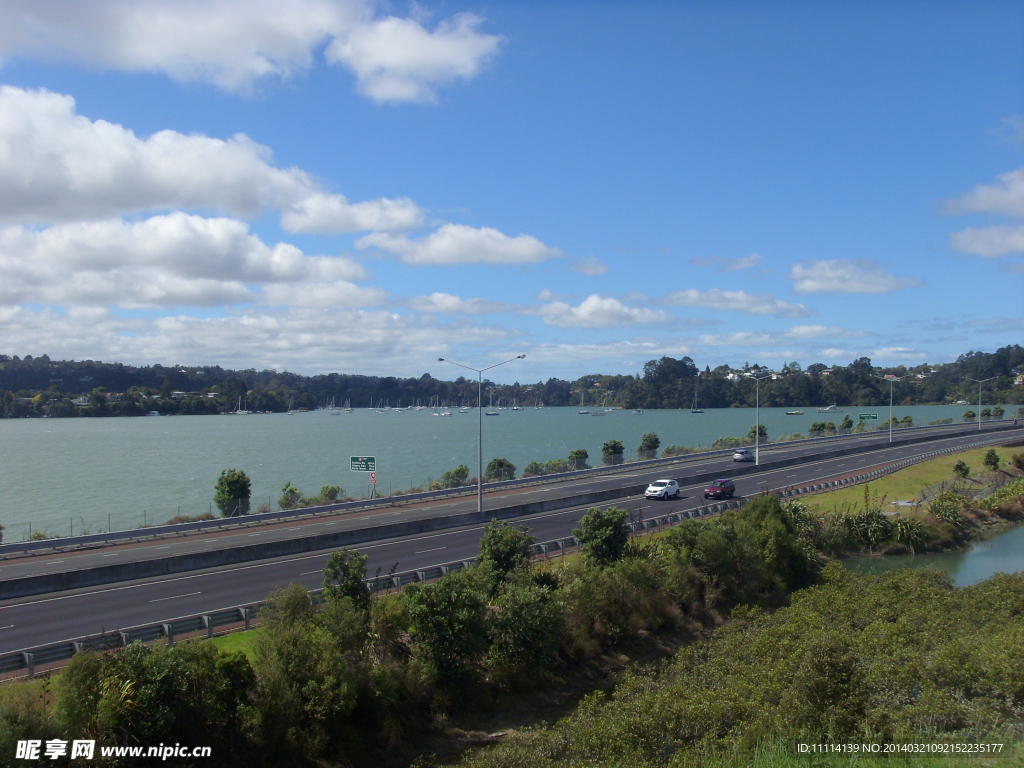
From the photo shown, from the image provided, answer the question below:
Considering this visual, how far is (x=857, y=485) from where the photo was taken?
53.4m

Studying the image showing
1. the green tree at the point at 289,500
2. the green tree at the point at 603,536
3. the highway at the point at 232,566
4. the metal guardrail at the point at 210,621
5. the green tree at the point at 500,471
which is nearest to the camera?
the metal guardrail at the point at 210,621

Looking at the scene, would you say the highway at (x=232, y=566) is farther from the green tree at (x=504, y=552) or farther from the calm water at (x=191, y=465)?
the calm water at (x=191, y=465)

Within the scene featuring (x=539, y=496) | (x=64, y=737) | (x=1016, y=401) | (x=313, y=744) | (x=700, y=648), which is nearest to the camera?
(x=64, y=737)

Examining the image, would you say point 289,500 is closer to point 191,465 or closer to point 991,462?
point 991,462

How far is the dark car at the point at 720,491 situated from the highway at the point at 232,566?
0.90 meters

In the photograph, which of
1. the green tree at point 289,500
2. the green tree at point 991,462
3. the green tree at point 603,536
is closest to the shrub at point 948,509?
the green tree at point 991,462

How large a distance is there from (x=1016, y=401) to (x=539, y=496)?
178 metres

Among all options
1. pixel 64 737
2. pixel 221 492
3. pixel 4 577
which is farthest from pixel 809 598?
pixel 221 492

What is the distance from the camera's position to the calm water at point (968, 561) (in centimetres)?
3681

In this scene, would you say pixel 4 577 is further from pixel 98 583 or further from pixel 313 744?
pixel 313 744

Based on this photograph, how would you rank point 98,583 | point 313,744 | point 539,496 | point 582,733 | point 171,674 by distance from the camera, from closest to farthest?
point 171,674, point 582,733, point 313,744, point 98,583, point 539,496

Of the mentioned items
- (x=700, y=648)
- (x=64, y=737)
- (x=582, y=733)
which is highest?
(x=64, y=737)

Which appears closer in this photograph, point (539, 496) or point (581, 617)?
point (581, 617)

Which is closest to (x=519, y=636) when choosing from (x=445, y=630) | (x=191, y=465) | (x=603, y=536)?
(x=445, y=630)
